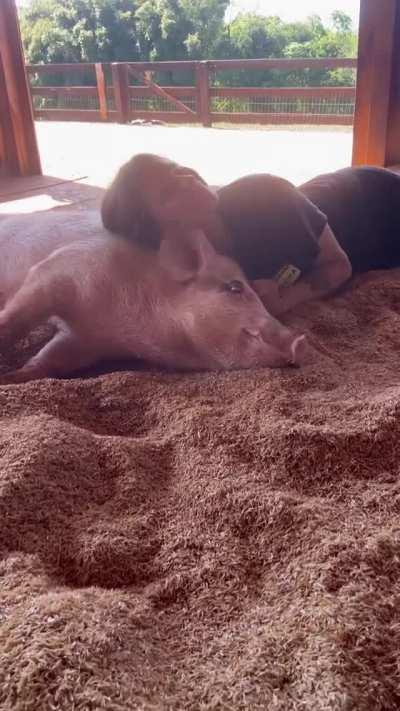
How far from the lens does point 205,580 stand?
2.17 ft

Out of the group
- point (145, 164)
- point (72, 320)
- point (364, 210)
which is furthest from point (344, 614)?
point (364, 210)

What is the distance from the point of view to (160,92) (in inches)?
341

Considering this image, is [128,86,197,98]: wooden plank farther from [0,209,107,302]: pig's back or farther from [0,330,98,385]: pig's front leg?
[0,330,98,385]: pig's front leg

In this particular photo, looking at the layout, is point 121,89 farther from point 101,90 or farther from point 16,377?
point 16,377

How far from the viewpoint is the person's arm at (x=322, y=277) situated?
1544 millimetres

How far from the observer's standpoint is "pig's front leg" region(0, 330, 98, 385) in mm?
1184

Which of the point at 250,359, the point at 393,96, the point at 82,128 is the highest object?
the point at 393,96

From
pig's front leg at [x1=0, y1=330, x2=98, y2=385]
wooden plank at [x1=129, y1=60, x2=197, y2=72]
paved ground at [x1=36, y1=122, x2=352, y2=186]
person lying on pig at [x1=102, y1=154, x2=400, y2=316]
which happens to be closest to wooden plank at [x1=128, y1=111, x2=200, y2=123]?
wooden plank at [x1=129, y1=60, x2=197, y2=72]

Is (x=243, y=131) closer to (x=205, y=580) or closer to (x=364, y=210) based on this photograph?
(x=364, y=210)

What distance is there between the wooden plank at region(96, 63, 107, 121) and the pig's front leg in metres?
8.54

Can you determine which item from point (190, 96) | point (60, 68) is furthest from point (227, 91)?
point (60, 68)

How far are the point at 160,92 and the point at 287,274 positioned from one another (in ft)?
26.2

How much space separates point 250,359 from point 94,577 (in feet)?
1.83

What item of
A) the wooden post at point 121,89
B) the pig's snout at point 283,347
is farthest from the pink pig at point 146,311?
the wooden post at point 121,89
